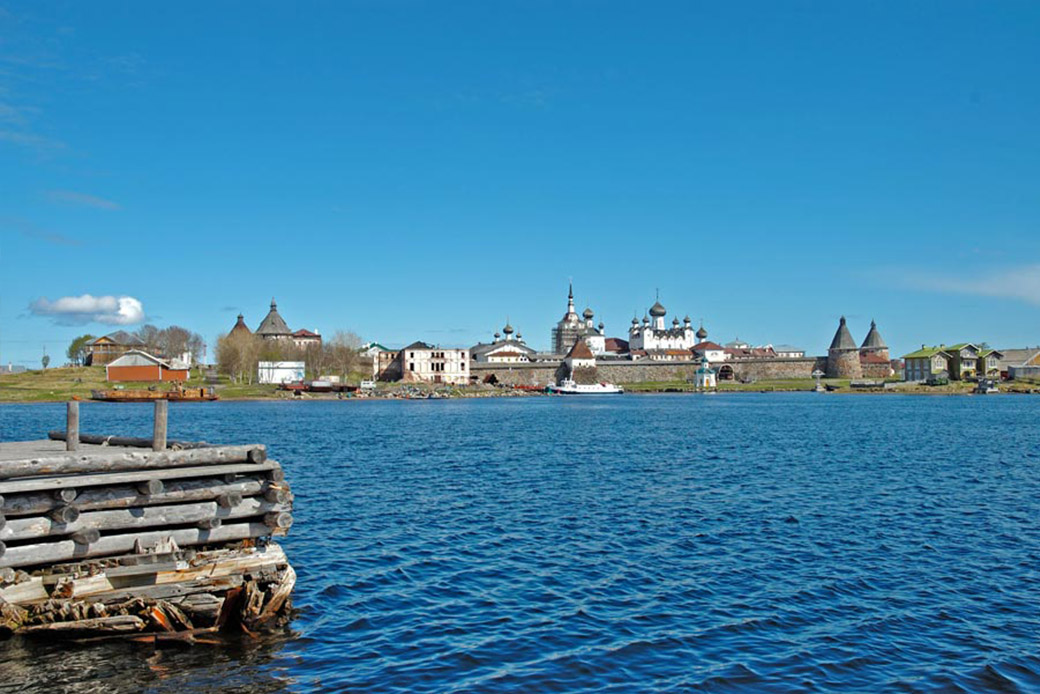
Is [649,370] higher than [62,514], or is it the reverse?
[649,370]

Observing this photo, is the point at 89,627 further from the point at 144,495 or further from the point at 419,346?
the point at 419,346

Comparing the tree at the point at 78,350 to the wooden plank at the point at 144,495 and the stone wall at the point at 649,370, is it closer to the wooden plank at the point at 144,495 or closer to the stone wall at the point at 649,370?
the stone wall at the point at 649,370

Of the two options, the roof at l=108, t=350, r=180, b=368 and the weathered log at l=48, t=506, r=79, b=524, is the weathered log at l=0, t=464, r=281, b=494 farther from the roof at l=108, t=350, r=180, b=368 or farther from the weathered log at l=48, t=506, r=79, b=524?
the roof at l=108, t=350, r=180, b=368

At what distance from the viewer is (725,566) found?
17.7 metres

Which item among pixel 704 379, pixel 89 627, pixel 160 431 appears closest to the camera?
pixel 89 627

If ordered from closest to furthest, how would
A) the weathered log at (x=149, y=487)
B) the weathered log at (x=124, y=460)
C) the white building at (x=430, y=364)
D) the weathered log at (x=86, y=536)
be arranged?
→ the weathered log at (x=124, y=460) < the weathered log at (x=86, y=536) < the weathered log at (x=149, y=487) < the white building at (x=430, y=364)

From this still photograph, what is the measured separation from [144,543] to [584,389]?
151 meters

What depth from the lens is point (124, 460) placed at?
39.2 ft

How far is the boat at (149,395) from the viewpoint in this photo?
357 ft

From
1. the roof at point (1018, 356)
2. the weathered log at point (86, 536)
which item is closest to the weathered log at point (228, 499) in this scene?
the weathered log at point (86, 536)

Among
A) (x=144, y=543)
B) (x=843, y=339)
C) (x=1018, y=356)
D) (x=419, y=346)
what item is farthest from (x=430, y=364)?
(x=144, y=543)

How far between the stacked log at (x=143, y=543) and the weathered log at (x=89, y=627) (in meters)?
0.01

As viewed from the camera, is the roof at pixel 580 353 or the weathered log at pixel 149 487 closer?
the weathered log at pixel 149 487

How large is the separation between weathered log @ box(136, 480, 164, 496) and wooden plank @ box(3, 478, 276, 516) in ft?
0.05
